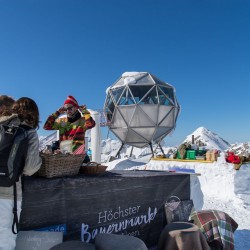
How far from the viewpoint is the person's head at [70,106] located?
3.43 meters

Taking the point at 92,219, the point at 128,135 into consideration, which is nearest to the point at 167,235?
the point at 92,219

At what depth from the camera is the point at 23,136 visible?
6.97 ft

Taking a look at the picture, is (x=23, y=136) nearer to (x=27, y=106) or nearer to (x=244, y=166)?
(x=27, y=106)

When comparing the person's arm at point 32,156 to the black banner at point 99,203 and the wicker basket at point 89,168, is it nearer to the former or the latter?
the black banner at point 99,203

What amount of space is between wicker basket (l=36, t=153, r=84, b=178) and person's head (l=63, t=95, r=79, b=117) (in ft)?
2.86

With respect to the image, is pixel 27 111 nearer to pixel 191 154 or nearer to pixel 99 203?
pixel 99 203

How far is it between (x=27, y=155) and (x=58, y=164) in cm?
46

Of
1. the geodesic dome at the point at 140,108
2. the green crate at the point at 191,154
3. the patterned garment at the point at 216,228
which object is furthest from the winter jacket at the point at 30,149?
the geodesic dome at the point at 140,108

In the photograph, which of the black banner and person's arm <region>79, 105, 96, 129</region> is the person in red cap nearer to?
person's arm <region>79, 105, 96, 129</region>

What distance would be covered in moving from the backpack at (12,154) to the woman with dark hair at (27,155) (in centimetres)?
4

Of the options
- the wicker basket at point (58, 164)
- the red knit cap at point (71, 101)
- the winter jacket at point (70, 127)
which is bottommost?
the wicker basket at point (58, 164)

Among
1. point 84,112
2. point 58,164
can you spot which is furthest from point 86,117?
point 58,164

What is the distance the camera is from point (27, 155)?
217 cm

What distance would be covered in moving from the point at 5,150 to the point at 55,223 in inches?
40.5
